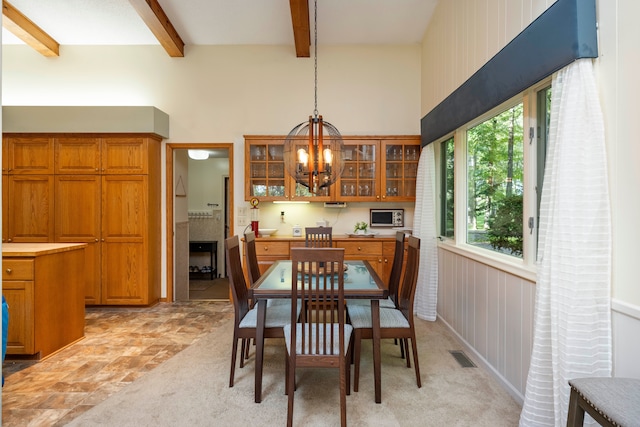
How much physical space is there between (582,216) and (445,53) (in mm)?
2659

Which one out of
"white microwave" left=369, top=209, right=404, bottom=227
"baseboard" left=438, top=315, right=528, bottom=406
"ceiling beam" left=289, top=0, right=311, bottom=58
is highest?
"ceiling beam" left=289, top=0, right=311, bottom=58

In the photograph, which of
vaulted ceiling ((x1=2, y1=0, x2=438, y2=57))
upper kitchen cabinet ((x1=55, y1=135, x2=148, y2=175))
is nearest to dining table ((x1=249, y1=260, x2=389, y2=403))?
upper kitchen cabinet ((x1=55, y1=135, x2=148, y2=175))

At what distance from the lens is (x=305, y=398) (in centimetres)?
229

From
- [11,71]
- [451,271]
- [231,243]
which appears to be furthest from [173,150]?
[451,271]

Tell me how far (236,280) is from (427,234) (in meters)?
2.37

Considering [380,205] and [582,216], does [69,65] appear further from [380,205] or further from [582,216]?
[582,216]

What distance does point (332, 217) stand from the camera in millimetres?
4781

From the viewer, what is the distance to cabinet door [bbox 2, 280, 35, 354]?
2.74m

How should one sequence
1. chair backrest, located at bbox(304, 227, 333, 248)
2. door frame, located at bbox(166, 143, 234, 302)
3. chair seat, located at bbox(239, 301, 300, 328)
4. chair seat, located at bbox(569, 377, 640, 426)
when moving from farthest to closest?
1. door frame, located at bbox(166, 143, 234, 302)
2. chair backrest, located at bbox(304, 227, 333, 248)
3. chair seat, located at bbox(239, 301, 300, 328)
4. chair seat, located at bbox(569, 377, 640, 426)

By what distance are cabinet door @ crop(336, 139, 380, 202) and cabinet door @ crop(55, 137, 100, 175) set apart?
3.11 meters

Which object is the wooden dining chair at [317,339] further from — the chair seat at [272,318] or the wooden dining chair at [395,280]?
the wooden dining chair at [395,280]

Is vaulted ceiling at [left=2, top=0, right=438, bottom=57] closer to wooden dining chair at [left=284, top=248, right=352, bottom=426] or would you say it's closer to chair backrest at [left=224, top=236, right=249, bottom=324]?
chair backrest at [left=224, top=236, right=249, bottom=324]

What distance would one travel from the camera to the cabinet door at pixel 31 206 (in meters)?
4.26

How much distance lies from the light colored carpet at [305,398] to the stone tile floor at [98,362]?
0.57 feet
